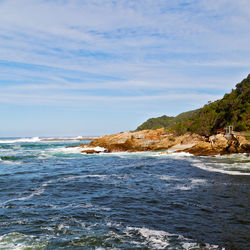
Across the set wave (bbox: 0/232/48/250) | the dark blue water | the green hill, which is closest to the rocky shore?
the green hill

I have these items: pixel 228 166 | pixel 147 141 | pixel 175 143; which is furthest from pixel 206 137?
pixel 228 166

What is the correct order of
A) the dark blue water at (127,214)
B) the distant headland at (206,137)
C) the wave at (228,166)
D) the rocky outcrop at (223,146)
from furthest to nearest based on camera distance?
the distant headland at (206,137) → the rocky outcrop at (223,146) → the wave at (228,166) → the dark blue water at (127,214)

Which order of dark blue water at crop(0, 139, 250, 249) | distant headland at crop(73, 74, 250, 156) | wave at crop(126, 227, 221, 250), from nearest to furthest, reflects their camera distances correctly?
wave at crop(126, 227, 221, 250), dark blue water at crop(0, 139, 250, 249), distant headland at crop(73, 74, 250, 156)

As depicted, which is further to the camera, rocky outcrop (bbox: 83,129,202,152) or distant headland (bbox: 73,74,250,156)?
rocky outcrop (bbox: 83,129,202,152)

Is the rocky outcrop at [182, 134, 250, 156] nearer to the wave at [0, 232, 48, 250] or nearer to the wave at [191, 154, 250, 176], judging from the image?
the wave at [191, 154, 250, 176]

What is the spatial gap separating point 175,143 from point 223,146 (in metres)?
17.2

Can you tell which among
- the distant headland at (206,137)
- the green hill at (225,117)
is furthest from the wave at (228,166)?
the green hill at (225,117)

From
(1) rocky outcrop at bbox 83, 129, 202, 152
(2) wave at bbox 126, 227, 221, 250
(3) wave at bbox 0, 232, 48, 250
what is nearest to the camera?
(2) wave at bbox 126, 227, 221, 250

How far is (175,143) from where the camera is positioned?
197 feet

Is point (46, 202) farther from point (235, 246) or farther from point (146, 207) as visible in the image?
point (235, 246)

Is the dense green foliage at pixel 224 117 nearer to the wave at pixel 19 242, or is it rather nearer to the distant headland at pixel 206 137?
the distant headland at pixel 206 137

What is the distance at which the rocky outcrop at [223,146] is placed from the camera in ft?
139

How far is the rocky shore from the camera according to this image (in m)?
43.3

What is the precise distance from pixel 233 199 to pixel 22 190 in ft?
48.7
